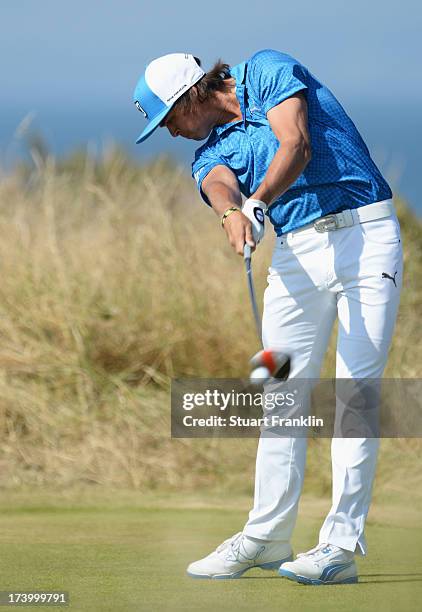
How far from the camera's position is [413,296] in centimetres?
841

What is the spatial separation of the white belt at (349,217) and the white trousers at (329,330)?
0.02 m

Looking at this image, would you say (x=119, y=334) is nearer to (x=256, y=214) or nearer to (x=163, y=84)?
(x=163, y=84)

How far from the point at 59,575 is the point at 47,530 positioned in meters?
1.02

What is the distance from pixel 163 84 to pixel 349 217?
0.80 meters

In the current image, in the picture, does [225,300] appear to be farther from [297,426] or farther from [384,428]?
[297,426]

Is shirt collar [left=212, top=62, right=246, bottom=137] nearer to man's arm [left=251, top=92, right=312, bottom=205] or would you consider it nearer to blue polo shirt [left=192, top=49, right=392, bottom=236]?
blue polo shirt [left=192, top=49, right=392, bottom=236]

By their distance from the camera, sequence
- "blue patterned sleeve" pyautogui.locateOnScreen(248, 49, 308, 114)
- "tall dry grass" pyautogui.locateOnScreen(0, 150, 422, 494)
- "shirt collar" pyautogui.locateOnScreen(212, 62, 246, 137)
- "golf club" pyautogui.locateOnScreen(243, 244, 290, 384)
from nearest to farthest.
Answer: "golf club" pyautogui.locateOnScreen(243, 244, 290, 384) → "blue patterned sleeve" pyautogui.locateOnScreen(248, 49, 308, 114) → "shirt collar" pyautogui.locateOnScreen(212, 62, 246, 137) → "tall dry grass" pyautogui.locateOnScreen(0, 150, 422, 494)

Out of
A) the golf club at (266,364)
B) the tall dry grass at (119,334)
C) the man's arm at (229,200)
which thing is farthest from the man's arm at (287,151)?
the tall dry grass at (119,334)

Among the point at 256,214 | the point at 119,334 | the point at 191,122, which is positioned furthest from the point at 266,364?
the point at 119,334

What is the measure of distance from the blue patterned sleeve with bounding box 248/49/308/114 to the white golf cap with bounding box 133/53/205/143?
0.73 ft

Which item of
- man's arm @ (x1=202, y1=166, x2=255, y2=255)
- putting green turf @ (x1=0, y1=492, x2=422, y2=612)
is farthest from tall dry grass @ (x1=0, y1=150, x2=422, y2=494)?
man's arm @ (x1=202, y1=166, x2=255, y2=255)

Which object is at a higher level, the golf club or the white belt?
the white belt

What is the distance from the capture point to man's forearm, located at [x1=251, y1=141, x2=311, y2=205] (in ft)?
12.3

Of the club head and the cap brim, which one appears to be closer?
the club head
